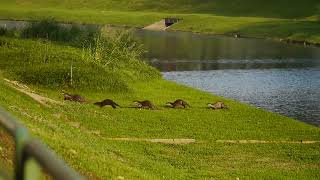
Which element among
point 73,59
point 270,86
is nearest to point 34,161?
point 73,59

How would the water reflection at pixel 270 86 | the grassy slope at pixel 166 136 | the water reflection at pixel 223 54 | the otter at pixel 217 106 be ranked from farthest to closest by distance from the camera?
the water reflection at pixel 223 54 < the water reflection at pixel 270 86 < the otter at pixel 217 106 < the grassy slope at pixel 166 136

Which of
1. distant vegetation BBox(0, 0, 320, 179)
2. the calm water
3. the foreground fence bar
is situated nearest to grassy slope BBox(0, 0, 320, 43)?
the calm water

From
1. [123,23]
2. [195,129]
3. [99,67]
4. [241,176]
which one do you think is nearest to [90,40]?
[99,67]

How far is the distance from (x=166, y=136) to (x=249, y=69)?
47015 millimetres

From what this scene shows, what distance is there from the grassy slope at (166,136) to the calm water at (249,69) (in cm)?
751

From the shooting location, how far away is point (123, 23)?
160375 mm

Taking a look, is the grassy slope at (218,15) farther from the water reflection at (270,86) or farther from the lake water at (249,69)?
the water reflection at (270,86)

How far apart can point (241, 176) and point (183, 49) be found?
79007 mm

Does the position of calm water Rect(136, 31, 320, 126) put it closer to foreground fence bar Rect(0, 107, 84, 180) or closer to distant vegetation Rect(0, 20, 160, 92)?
distant vegetation Rect(0, 20, 160, 92)

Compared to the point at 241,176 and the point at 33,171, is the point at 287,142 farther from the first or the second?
the point at 33,171

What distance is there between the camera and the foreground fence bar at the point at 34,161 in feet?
A: 14.7

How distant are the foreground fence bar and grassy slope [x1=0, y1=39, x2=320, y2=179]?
1055 centimetres

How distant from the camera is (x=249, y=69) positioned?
76062 mm

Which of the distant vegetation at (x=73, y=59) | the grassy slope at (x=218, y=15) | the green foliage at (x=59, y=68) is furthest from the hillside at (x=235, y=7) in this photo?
the green foliage at (x=59, y=68)
